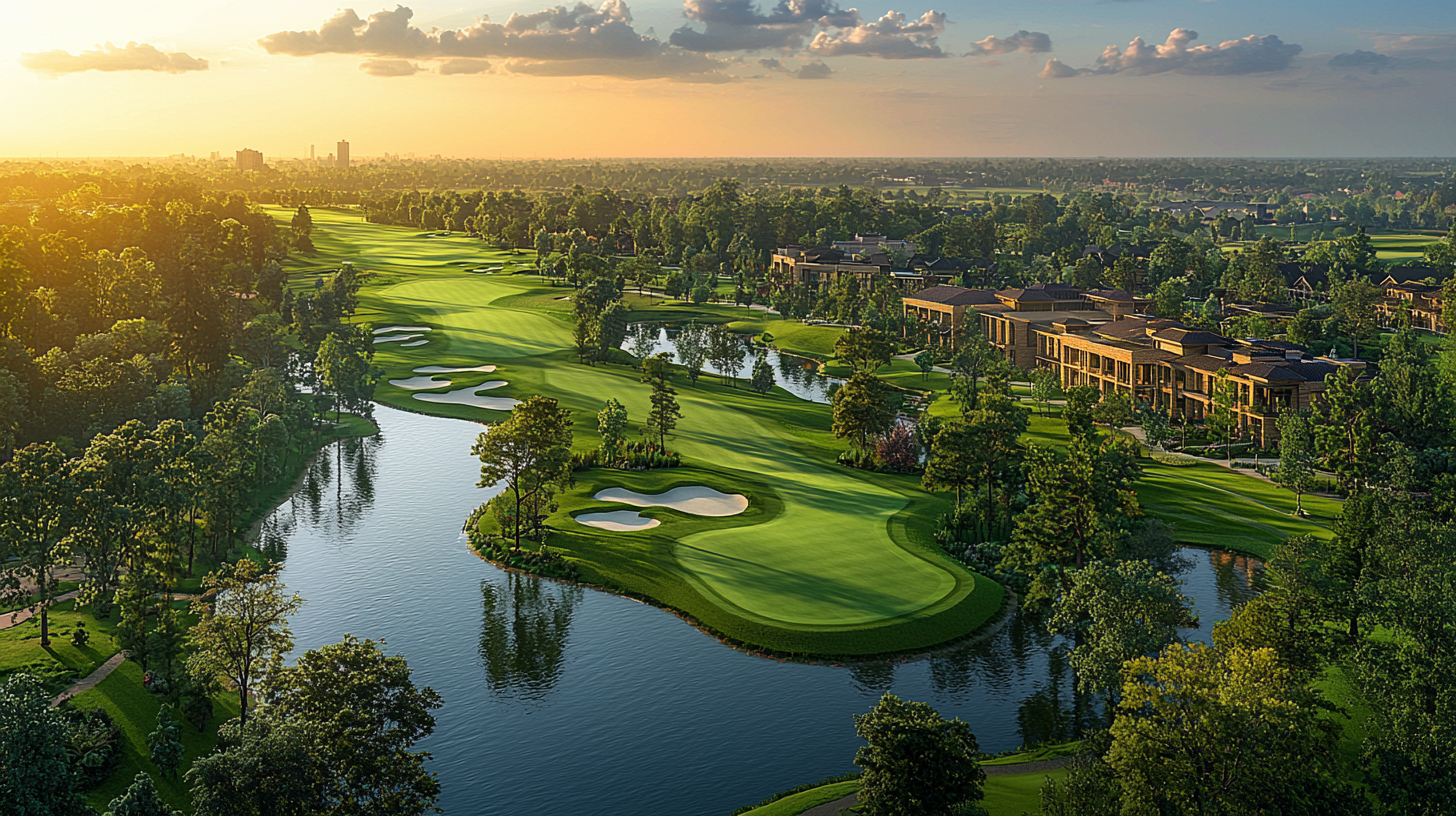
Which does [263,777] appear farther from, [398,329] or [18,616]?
[398,329]

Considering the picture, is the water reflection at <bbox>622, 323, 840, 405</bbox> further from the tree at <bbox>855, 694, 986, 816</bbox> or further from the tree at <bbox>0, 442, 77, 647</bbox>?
the tree at <bbox>855, 694, 986, 816</bbox>

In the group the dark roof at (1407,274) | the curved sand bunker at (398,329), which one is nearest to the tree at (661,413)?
the curved sand bunker at (398,329)

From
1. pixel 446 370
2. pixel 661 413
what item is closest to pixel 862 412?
pixel 661 413

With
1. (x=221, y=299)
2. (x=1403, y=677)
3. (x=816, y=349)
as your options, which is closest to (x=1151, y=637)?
(x=1403, y=677)

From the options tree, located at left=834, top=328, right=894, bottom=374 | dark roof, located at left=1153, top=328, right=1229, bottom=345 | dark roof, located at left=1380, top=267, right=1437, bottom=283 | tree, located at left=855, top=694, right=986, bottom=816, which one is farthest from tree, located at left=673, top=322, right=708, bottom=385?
dark roof, located at left=1380, top=267, right=1437, bottom=283

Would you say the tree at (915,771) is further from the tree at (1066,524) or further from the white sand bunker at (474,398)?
Answer: the white sand bunker at (474,398)
